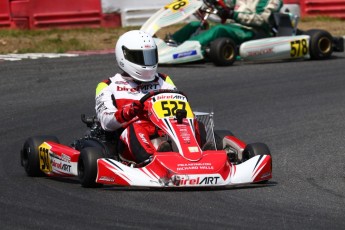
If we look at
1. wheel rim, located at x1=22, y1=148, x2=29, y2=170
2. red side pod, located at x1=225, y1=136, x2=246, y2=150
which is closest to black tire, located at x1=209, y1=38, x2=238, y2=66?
red side pod, located at x1=225, y1=136, x2=246, y2=150

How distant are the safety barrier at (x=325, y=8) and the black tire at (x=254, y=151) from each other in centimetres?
1153

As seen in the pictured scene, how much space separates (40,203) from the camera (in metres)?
6.08

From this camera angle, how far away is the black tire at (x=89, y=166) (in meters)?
6.55

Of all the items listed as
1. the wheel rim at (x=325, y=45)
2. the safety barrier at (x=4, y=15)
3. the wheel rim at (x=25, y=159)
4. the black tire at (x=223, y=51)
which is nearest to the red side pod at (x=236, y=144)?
the wheel rim at (x=25, y=159)

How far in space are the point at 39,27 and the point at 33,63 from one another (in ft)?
11.4

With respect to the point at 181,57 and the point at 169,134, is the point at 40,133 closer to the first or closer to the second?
the point at 169,134

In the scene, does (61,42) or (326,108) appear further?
(61,42)

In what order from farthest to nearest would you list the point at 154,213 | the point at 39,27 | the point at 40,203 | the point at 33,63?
the point at 39,27 < the point at 33,63 < the point at 40,203 < the point at 154,213

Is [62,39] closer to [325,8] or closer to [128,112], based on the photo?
[325,8]

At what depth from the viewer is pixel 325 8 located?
717 inches

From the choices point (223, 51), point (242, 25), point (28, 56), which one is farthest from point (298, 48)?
point (28, 56)

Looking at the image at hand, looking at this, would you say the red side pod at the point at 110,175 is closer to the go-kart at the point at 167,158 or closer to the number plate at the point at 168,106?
the go-kart at the point at 167,158

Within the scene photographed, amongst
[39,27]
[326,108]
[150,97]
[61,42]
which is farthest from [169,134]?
[39,27]

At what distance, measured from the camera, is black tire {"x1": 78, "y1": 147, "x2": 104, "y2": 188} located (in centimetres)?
655
